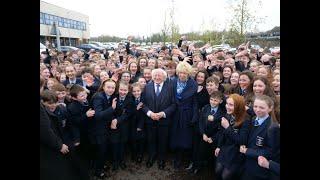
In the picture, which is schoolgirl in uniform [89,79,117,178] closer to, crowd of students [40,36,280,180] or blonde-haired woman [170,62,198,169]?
crowd of students [40,36,280,180]

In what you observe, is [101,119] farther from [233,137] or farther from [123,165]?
[233,137]

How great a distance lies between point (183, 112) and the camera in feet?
14.4

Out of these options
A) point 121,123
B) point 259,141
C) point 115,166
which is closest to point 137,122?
point 121,123

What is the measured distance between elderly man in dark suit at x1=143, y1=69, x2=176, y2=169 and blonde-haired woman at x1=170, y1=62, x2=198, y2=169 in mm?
89

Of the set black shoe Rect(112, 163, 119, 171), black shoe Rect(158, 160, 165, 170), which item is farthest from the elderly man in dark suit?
black shoe Rect(112, 163, 119, 171)

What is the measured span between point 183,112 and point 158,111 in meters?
0.34

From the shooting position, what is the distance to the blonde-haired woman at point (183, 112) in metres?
4.38

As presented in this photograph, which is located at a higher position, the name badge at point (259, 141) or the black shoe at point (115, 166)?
the name badge at point (259, 141)

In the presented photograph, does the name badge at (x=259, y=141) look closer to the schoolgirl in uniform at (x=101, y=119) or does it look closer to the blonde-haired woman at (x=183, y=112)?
the blonde-haired woman at (x=183, y=112)

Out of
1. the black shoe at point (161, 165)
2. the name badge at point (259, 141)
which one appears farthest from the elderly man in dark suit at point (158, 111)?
the name badge at point (259, 141)

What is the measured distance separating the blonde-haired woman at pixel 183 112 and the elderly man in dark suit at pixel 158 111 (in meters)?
0.09
